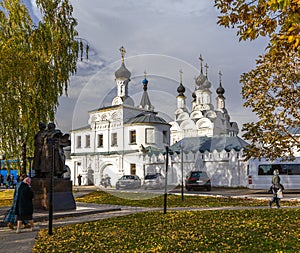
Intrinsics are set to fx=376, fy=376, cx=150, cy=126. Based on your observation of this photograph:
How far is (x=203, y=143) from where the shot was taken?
38500 millimetres

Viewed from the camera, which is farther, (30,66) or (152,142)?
(152,142)

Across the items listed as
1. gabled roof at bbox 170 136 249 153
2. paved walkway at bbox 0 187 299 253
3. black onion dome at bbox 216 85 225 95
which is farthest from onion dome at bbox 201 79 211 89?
paved walkway at bbox 0 187 299 253

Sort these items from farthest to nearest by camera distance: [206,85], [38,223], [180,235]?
[206,85] → [38,223] → [180,235]

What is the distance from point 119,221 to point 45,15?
13.9 metres

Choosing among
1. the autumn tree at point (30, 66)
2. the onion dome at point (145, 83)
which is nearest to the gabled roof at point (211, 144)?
the autumn tree at point (30, 66)

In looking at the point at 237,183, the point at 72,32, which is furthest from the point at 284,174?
the point at 72,32

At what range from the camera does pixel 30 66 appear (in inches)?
736

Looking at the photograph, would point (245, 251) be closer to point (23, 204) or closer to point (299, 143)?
point (23, 204)

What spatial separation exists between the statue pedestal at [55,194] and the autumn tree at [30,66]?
560 centimetres

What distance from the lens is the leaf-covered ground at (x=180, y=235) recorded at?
7430 millimetres

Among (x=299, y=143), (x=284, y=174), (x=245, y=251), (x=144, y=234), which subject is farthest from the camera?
(x=284, y=174)

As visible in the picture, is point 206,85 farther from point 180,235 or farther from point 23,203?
point 180,235

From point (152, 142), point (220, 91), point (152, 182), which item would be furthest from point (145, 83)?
point (220, 91)

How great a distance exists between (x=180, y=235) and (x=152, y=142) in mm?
11826
